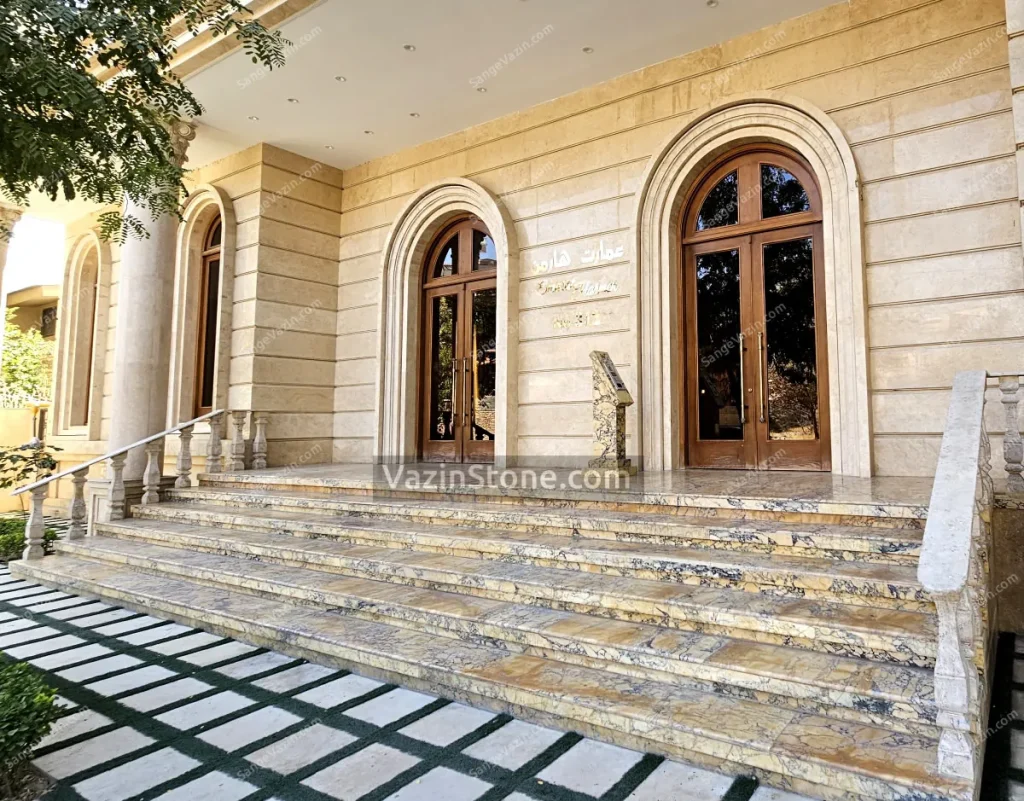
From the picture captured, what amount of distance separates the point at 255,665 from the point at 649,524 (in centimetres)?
234

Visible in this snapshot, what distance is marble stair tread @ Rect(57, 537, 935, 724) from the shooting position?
7.47ft

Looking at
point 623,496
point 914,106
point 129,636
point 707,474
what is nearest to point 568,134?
point 914,106

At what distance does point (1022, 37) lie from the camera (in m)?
3.28

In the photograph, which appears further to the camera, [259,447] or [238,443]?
[259,447]

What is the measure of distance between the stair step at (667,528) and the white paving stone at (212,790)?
94.1 inches

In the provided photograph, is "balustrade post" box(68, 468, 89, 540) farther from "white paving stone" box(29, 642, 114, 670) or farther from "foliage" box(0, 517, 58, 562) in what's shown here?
"white paving stone" box(29, 642, 114, 670)

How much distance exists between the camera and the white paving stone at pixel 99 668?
3271 millimetres

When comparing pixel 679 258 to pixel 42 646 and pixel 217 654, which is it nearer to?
pixel 217 654

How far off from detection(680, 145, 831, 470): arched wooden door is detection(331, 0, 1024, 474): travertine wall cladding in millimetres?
591

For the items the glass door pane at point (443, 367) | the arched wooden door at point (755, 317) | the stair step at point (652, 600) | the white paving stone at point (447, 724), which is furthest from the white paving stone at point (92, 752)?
the glass door pane at point (443, 367)

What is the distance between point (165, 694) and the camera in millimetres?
3010

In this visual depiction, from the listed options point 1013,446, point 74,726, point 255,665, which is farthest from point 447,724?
point 1013,446

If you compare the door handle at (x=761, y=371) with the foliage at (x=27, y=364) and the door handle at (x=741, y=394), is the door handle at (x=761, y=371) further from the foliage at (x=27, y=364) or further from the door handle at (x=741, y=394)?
the foliage at (x=27, y=364)

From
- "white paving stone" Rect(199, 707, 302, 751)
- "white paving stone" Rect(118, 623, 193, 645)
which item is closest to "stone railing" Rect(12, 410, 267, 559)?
"white paving stone" Rect(118, 623, 193, 645)
